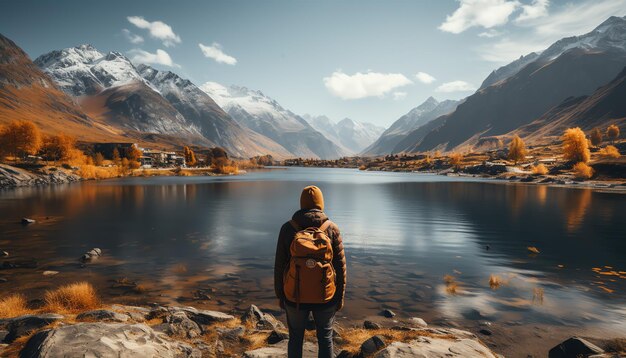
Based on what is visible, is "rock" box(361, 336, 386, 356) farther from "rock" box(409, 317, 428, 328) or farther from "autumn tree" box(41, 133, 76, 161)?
"autumn tree" box(41, 133, 76, 161)

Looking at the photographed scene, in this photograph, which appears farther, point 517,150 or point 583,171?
point 517,150

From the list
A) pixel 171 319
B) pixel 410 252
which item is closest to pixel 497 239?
pixel 410 252

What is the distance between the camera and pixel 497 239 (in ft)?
137

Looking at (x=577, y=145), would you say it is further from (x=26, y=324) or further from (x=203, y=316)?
(x=26, y=324)

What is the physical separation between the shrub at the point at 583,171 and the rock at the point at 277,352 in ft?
520

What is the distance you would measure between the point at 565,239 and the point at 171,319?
4608 cm

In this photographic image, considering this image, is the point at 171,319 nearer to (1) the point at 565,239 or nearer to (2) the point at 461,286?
(2) the point at 461,286

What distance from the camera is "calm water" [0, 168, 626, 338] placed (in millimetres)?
20734

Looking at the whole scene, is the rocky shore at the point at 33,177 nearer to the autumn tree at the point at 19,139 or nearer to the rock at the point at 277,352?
the autumn tree at the point at 19,139

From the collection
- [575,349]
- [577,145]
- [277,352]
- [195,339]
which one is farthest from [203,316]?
[577,145]

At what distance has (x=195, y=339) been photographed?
13.0 meters

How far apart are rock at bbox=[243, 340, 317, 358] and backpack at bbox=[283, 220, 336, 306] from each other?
4822mm

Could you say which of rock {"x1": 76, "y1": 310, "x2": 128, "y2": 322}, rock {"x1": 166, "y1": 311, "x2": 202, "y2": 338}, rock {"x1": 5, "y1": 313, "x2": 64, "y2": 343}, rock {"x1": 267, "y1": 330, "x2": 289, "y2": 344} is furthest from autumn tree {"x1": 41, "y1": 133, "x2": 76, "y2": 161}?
rock {"x1": 267, "y1": 330, "x2": 289, "y2": 344}

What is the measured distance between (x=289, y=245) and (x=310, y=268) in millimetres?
837
